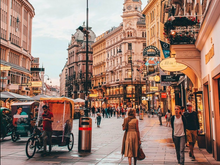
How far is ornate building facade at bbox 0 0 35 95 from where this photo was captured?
43.0 metres

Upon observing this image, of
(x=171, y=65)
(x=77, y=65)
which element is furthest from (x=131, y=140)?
(x=77, y=65)

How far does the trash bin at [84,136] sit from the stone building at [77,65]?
298ft

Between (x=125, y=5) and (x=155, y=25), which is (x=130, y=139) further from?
(x=125, y=5)

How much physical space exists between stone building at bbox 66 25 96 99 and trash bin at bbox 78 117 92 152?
298 feet

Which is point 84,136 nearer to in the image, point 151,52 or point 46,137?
point 46,137

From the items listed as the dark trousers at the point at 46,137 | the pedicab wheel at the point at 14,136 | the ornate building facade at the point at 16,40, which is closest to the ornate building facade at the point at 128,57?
the ornate building facade at the point at 16,40

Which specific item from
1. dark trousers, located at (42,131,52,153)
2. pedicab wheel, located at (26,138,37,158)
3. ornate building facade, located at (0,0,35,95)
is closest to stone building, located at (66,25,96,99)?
ornate building facade, located at (0,0,35,95)

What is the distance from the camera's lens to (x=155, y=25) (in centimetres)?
5025

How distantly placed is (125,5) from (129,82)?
2165cm

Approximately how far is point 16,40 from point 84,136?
1679 inches

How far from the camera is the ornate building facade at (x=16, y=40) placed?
43.0 metres

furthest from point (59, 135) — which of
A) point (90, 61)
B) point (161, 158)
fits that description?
point (90, 61)

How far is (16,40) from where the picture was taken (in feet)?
158

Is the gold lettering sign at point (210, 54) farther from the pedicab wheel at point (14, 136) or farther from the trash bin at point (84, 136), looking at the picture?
the pedicab wheel at point (14, 136)
